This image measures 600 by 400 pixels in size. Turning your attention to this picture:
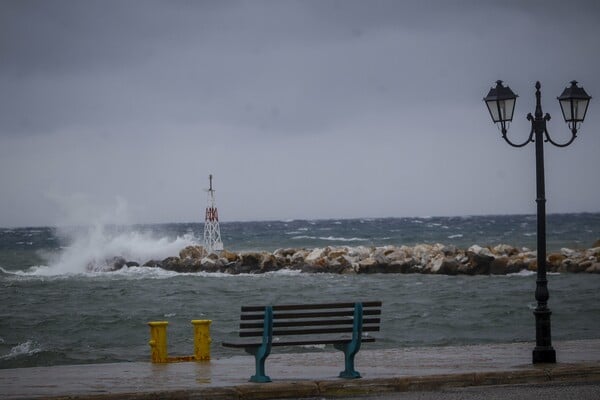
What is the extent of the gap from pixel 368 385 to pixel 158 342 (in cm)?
413

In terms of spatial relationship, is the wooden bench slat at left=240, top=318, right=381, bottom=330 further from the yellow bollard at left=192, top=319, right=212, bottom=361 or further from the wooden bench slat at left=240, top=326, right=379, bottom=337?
the yellow bollard at left=192, top=319, right=212, bottom=361

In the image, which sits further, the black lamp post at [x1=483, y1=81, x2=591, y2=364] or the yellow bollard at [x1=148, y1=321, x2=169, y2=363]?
the yellow bollard at [x1=148, y1=321, x2=169, y2=363]

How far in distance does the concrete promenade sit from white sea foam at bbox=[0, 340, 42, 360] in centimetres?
723

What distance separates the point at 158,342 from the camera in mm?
14609

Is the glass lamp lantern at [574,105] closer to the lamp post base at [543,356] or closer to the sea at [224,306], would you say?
the lamp post base at [543,356]

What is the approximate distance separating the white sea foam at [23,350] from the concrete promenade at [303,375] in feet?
23.7

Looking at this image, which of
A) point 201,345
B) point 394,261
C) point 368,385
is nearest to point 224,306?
point 394,261

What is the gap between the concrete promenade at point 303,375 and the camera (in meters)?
11.3

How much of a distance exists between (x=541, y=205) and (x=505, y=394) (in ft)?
11.0

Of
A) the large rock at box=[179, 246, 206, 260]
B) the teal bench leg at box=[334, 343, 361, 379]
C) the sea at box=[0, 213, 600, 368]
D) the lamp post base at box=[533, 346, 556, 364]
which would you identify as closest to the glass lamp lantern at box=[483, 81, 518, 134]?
the lamp post base at box=[533, 346, 556, 364]

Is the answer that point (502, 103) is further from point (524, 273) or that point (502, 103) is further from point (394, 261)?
point (394, 261)

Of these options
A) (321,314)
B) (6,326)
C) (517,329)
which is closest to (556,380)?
(321,314)

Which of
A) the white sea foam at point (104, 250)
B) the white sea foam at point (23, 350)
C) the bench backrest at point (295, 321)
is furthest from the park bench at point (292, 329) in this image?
the white sea foam at point (104, 250)

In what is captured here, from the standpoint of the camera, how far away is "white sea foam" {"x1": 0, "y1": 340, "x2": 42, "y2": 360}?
21.2m
